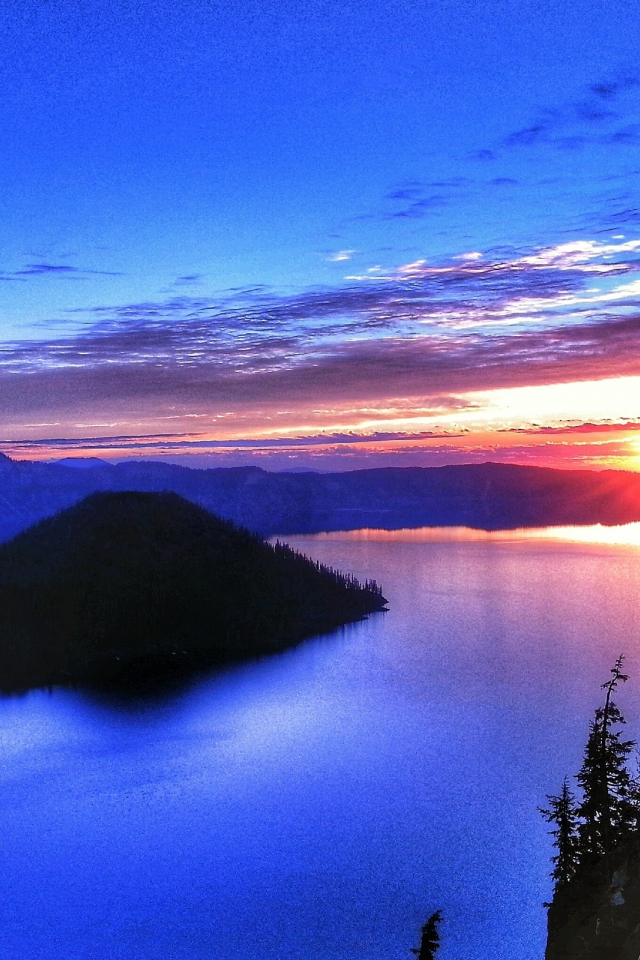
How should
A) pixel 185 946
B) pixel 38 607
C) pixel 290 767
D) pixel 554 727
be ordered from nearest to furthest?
pixel 185 946 < pixel 290 767 < pixel 554 727 < pixel 38 607

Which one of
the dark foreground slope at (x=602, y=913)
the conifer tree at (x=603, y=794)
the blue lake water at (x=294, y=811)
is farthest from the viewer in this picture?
the blue lake water at (x=294, y=811)

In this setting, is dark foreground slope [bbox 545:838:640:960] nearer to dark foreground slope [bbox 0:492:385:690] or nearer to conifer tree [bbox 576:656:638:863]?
conifer tree [bbox 576:656:638:863]

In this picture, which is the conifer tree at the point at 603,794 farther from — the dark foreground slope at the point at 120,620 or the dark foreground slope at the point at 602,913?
the dark foreground slope at the point at 120,620

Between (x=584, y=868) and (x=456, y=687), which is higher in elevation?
(x=584, y=868)

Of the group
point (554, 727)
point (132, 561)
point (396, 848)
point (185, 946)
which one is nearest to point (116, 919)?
point (185, 946)

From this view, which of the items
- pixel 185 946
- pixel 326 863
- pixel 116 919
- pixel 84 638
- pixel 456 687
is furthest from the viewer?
pixel 84 638

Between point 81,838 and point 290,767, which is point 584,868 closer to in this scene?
point 81,838

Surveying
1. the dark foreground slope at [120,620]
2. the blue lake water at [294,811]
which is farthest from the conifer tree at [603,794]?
the dark foreground slope at [120,620]

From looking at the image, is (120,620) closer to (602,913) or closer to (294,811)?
(294,811)
